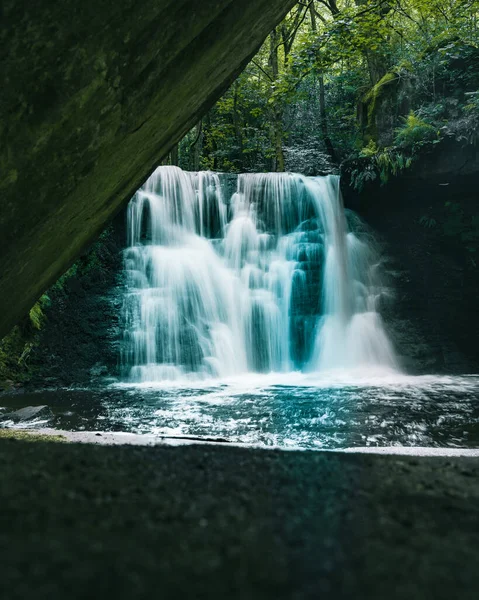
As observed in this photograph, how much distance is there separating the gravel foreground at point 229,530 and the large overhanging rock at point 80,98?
1.50 m

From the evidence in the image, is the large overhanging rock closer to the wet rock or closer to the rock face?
the wet rock

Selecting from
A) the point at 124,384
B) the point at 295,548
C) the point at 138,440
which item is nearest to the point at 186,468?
the point at 295,548

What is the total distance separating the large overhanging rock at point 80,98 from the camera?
2.32 metres

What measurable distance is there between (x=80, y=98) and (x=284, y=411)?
578cm

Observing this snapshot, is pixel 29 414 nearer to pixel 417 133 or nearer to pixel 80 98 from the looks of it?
pixel 80 98

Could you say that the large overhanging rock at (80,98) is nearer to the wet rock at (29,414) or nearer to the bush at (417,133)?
the wet rock at (29,414)

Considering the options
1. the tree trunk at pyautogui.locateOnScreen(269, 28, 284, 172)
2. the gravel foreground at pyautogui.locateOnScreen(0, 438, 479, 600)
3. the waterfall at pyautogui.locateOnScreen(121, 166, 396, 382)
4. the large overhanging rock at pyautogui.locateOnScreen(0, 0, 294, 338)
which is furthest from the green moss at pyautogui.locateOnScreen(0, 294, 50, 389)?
the tree trunk at pyautogui.locateOnScreen(269, 28, 284, 172)

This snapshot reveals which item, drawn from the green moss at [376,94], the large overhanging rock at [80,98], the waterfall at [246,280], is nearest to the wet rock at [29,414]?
the large overhanging rock at [80,98]

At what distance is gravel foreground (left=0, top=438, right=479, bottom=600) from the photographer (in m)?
1.04

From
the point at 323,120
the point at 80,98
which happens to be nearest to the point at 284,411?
the point at 80,98

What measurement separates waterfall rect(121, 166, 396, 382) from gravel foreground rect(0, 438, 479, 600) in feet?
30.3

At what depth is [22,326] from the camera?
11.5 metres

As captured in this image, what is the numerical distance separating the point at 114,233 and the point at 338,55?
26.4 feet

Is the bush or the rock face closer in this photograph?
the rock face
